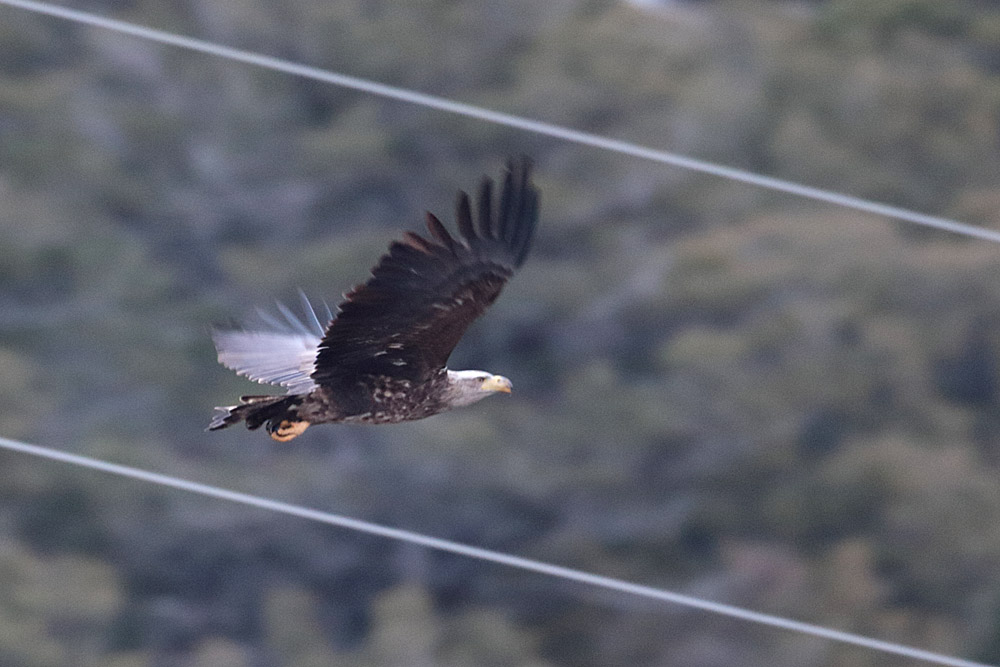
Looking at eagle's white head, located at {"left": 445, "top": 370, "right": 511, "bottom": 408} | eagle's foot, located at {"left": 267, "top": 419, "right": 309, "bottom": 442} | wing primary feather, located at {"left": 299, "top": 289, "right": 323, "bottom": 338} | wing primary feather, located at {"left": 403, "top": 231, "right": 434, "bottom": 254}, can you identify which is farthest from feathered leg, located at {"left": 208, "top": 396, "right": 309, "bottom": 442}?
wing primary feather, located at {"left": 403, "top": 231, "right": 434, "bottom": 254}

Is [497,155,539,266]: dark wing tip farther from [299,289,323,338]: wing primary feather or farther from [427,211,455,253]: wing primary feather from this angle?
[299,289,323,338]: wing primary feather

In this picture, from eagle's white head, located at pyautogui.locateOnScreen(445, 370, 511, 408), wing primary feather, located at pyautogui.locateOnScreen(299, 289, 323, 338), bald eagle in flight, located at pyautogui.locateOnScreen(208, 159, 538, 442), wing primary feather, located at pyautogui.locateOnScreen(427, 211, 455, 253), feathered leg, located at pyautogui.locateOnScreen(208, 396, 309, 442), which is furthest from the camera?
wing primary feather, located at pyautogui.locateOnScreen(299, 289, 323, 338)

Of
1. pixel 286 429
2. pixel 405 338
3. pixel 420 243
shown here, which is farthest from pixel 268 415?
pixel 420 243

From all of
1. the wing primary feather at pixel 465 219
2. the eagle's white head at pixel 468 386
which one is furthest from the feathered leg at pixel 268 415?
the wing primary feather at pixel 465 219

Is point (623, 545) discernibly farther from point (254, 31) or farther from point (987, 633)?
point (254, 31)

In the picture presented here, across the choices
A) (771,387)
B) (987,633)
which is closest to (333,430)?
(771,387)
